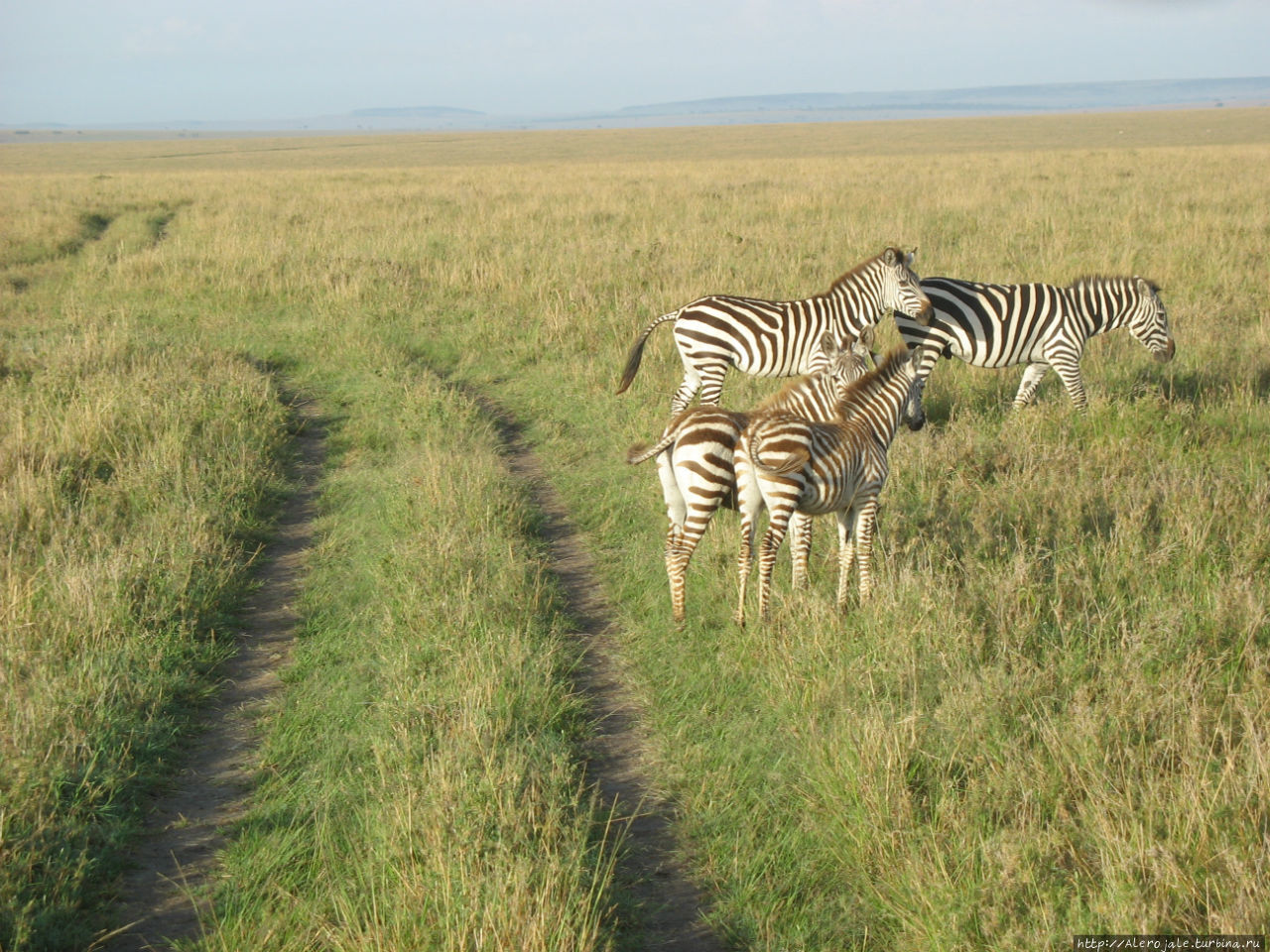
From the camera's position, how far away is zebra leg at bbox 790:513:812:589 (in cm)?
545

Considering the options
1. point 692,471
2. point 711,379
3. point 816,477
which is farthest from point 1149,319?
point 692,471

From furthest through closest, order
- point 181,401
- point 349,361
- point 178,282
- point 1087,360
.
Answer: point 178,282 → point 349,361 → point 1087,360 → point 181,401

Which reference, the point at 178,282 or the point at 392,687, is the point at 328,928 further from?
the point at 178,282

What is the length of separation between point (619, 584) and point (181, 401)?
4.80 meters

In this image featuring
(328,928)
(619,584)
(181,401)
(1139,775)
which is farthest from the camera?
(181,401)

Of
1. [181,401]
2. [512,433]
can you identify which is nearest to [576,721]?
[512,433]

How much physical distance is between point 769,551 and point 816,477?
0.48m

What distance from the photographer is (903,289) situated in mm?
8648

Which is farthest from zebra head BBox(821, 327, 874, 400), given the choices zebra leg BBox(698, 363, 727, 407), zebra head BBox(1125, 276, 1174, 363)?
zebra head BBox(1125, 276, 1174, 363)

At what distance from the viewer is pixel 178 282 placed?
15500 millimetres

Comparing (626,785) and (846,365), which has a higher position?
(846,365)

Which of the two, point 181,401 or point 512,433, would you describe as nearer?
point 181,401

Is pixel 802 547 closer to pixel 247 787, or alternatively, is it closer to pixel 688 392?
pixel 247 787

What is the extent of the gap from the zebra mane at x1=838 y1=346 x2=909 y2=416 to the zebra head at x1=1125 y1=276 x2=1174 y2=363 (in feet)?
14.9
